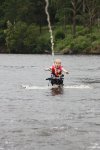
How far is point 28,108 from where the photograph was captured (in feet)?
87.7

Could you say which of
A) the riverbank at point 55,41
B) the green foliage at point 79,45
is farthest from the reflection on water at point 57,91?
the green foliage at point 79,45

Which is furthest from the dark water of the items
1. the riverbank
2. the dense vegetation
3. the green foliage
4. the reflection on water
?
the dense vegetation

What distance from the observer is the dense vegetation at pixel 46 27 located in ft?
388

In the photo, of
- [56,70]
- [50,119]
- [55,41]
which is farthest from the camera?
[55,41]

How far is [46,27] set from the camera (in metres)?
144

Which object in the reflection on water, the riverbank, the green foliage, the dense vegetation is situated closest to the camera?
the reflection on water

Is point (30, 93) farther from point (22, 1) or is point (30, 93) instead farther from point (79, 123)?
point (22, 1)

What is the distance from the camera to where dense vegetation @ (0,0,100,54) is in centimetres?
11812

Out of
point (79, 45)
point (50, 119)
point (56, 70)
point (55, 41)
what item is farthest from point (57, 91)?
point (55, 41)

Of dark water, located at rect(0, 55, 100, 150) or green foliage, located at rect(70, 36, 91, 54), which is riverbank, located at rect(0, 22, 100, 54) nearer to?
green foliage, located at rect(70, 36, 91, 54)

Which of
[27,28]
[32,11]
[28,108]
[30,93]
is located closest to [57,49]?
[27,28]

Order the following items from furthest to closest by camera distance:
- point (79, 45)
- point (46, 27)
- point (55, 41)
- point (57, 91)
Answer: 1. point (46, 27)
2. point (55, 41)
3. point (79, 45)
4. point (57, 91)

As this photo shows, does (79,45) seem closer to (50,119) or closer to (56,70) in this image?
(56,70)

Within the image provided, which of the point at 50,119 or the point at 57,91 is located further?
the point at 57,91
